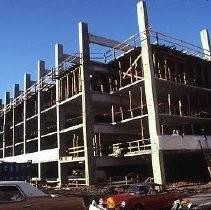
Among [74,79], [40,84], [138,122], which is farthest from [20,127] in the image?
[138,122]

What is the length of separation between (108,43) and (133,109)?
761 cm

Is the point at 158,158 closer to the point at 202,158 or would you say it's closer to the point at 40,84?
the point at 202,158

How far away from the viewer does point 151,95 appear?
28.3 m

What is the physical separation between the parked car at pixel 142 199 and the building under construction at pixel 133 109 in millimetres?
12607

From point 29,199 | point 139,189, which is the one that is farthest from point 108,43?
point 29,199

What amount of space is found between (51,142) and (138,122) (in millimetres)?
15199

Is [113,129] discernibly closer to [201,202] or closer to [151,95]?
[151,95]

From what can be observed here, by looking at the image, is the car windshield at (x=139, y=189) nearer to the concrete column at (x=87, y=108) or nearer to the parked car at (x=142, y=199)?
the parked car at (x=142, y=199)

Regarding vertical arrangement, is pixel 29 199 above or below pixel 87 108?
below

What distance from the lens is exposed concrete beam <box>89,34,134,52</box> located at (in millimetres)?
33719

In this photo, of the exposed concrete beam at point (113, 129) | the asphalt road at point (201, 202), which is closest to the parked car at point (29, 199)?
the asphalt road at point (201, 202)

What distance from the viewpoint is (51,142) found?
4438 centimetres

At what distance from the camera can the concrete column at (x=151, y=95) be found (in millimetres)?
27188

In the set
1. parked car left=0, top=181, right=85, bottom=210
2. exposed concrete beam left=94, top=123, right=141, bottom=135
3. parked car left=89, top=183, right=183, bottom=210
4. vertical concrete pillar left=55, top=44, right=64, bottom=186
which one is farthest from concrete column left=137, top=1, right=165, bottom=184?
parked car left=0, top=181, right=85, bottom=210
